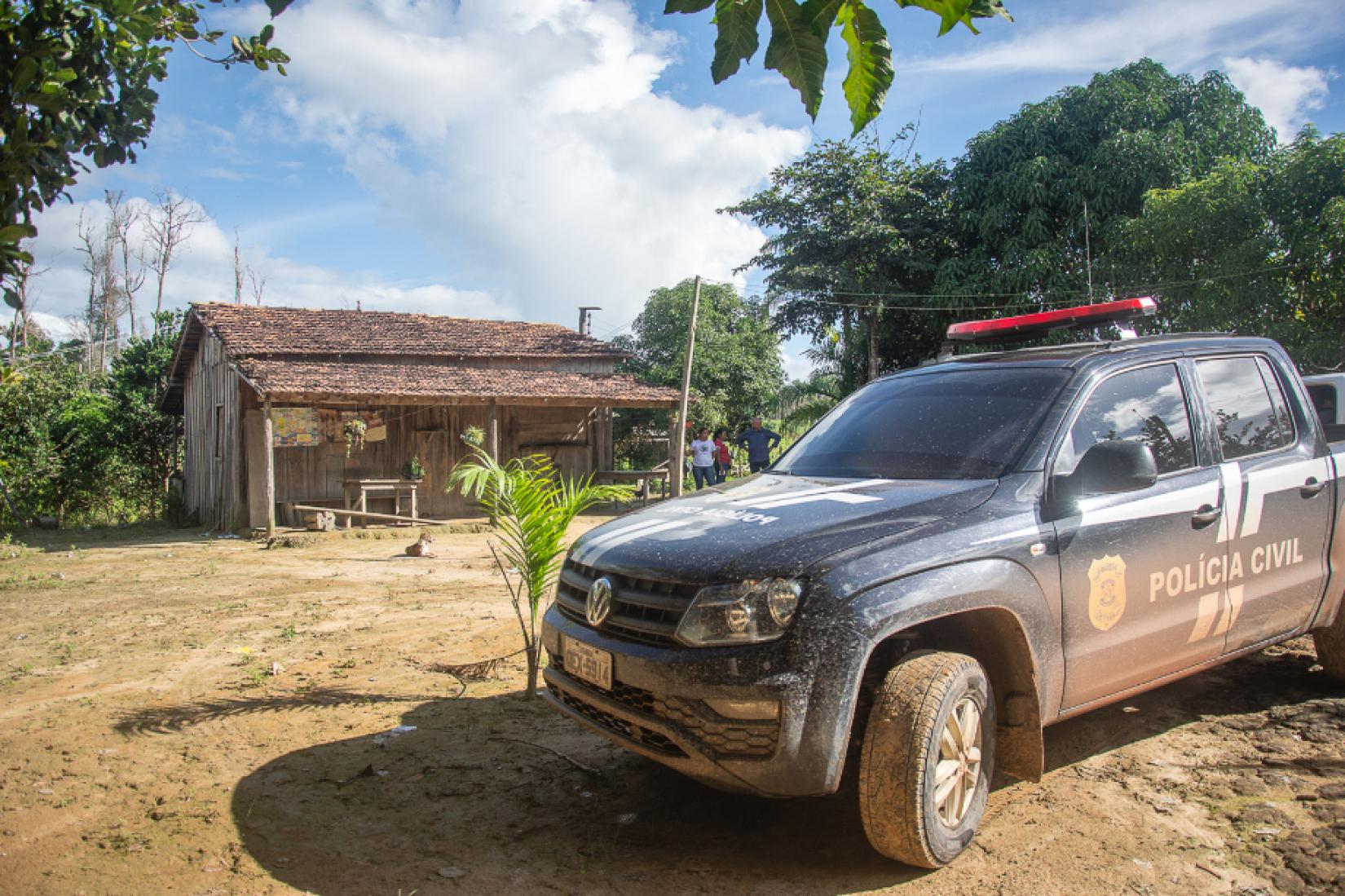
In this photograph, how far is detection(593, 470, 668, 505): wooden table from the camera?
1944 centimetres

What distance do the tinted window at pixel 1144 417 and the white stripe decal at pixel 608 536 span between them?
1.64 m

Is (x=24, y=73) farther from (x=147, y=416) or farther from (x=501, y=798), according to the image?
(x=147, y=416)

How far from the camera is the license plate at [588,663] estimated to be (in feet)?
9.66

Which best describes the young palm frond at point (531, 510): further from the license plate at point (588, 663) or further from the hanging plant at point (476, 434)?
the hanging plant at point (476, 434)

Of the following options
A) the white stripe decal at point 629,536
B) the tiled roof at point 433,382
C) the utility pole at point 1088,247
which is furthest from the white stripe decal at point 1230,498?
the utility pole at point 1088,247

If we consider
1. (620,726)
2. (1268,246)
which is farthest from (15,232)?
(1268,246)

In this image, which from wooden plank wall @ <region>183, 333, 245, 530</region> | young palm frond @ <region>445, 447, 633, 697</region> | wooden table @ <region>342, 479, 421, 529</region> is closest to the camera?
young palm frond @ <region>445, 447, 633, 697</region>

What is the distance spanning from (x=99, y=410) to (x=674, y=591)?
73.0 feet

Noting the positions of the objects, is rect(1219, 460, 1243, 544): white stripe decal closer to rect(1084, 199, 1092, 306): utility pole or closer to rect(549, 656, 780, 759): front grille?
rect(549, 656, 780, 759): front grille

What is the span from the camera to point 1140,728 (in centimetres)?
403

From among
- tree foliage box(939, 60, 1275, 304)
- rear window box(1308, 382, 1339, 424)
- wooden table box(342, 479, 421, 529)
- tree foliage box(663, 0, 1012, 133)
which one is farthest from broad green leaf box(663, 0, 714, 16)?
tree foliage box(939, 60, 1275, 304)

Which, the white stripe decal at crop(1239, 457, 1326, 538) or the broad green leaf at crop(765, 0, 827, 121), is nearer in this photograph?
the broad green leaf at crop(765, 0, 827, 121)

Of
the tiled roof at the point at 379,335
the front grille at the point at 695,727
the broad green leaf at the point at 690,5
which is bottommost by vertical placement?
the front grille at the point at 695,727

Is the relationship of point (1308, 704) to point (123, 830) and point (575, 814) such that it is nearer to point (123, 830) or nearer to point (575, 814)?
point (575, 814)
